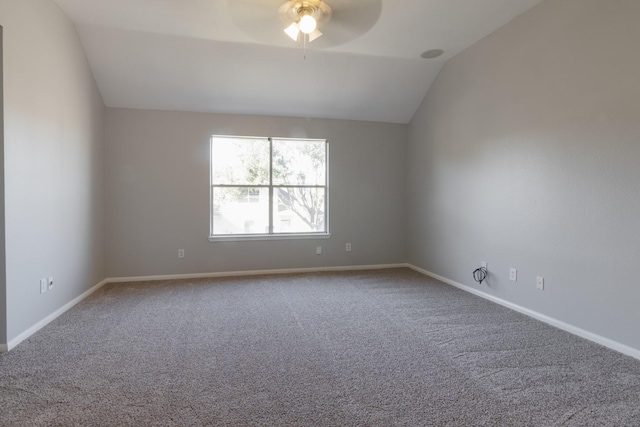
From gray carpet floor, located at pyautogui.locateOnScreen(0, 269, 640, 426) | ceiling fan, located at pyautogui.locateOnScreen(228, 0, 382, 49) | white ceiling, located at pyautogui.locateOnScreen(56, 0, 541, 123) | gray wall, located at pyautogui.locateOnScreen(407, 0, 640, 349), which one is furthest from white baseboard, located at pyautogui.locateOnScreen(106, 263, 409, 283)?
ceiling fan, located at pyautogui.locateOnScreen(228, 0, 382, 49)

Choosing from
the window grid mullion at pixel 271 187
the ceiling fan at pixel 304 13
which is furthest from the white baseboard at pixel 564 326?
the ceiling fan at pixel 304 13

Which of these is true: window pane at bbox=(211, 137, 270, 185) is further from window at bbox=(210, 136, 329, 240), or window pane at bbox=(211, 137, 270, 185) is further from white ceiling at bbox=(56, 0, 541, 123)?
white ceiling at bbox=(56, 0, 541, 123)

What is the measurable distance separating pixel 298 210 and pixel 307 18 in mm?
2899

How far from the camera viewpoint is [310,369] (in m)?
2.11

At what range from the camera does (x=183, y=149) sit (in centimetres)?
452

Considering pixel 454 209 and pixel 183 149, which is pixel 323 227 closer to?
pixel 454 209

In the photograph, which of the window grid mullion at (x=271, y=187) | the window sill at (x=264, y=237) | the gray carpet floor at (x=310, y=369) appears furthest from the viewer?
the window grid mullion at (x=271, y=187)

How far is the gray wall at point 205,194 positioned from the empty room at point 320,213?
3 cm

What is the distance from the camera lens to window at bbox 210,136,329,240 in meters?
4.74

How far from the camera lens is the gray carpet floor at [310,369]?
5.46 ft

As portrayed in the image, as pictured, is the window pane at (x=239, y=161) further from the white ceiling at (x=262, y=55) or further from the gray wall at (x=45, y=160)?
the gray wall at (x=45, y=160)

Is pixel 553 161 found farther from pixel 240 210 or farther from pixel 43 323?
pixel 43 323

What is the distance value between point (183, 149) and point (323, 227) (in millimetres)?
2277

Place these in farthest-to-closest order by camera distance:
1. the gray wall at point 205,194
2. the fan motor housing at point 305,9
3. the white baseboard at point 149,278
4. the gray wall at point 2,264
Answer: the gray wall at point 205,194, the fan motor housing at point 305,9, the white baseboard at point 149,278, the gray wall at point 2,264
